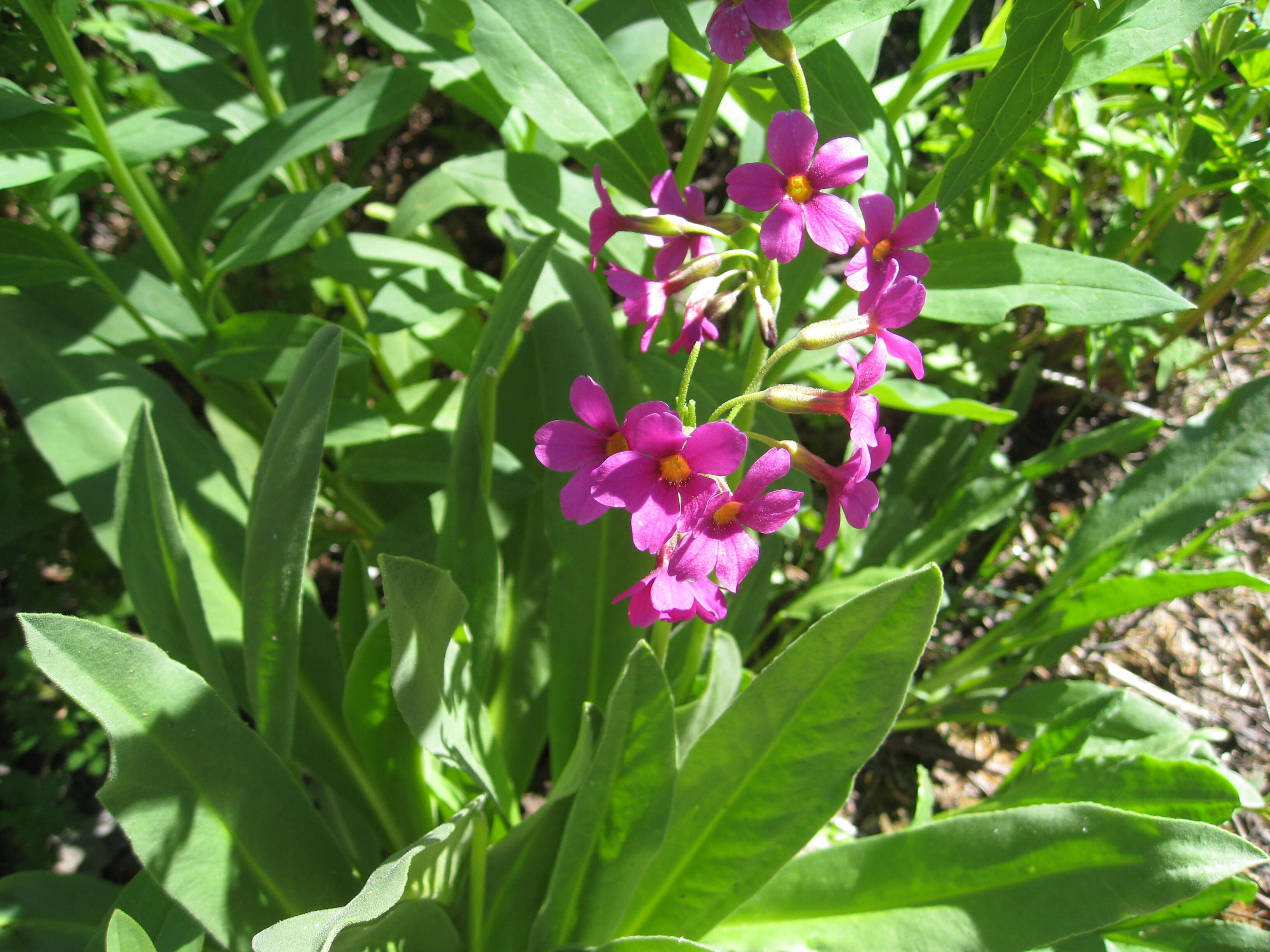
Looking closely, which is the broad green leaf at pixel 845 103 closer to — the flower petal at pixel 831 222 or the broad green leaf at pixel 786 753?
the flower petal at pixel 831 222

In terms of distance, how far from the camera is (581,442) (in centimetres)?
87

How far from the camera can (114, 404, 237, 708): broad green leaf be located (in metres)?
1.12

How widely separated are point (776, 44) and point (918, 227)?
259 millimetres

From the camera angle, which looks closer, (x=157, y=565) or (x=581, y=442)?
(x=581, y=442)

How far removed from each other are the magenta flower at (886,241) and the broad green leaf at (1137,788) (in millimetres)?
774

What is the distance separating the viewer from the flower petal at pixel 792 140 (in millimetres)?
875

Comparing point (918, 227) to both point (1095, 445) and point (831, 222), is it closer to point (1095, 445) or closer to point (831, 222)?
point (831, 222)

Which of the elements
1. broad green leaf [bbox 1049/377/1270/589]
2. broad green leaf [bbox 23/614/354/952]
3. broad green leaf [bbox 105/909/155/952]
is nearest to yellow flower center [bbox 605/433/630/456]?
broad green leaf [bbox 23/614/354/952]

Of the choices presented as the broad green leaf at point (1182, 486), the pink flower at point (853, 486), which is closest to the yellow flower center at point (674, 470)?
the pink flower at point (853, 486)

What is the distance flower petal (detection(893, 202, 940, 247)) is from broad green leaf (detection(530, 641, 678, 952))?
0.52 meters

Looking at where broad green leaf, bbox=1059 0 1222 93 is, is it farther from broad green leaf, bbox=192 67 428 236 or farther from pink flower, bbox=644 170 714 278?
broad green leaf, bbox=192 67 428 236

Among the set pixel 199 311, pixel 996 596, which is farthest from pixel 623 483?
pixel 996 596

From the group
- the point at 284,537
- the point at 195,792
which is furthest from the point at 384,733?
the point at 284,537

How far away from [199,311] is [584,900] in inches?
43.3
